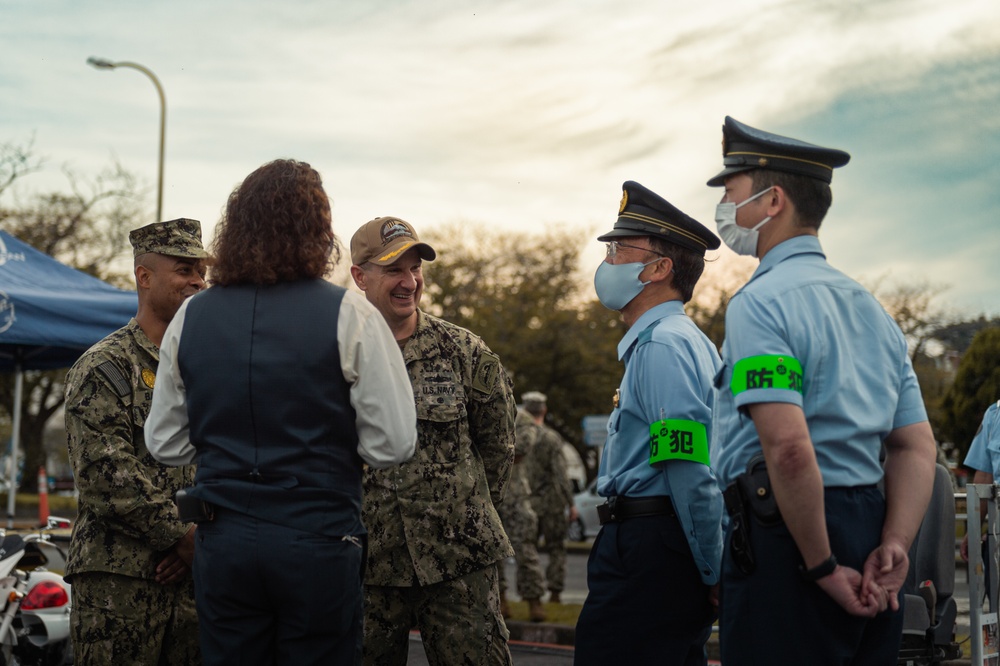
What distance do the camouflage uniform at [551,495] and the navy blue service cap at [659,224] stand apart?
8867 mm

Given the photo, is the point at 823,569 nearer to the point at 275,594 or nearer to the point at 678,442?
→ the point at 678,442

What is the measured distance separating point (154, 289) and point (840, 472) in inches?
113

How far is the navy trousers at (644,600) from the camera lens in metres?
3.60

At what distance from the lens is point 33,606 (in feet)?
21.1

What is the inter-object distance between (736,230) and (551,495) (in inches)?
404

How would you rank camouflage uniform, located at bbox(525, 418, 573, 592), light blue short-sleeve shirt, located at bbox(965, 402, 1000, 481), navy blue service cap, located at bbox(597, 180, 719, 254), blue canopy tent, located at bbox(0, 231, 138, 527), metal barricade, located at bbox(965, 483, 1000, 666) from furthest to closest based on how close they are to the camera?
camouflage uniform, located at bbox(525, 418, 573, 592), blue canopy tent, located at bbox(0, 231, 138, 527), light blue short-sleeve shirt, located at bbox(965, 402, 1000, 481), metal barricade, located at bbox(965, 483, 1000, 666), navy blue service cap, located at bbox(597, 180, 719, 254)

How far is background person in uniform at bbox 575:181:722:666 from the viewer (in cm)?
361

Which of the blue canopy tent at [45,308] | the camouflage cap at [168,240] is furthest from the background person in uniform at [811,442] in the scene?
the blue canopy tent at [45,308]

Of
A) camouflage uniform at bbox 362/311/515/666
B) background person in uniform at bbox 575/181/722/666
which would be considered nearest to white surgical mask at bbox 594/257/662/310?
background person in uniform at bbox 575/181/722/666

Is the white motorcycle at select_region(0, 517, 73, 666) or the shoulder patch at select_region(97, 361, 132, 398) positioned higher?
the shoulder patch at select_region(97, 361, 132, 398)

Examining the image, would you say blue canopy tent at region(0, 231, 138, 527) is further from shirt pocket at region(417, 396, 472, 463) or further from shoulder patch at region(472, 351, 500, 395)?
shirt pocket at region(417, 396, 472, 463)

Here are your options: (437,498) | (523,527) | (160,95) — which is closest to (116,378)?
(437,498)

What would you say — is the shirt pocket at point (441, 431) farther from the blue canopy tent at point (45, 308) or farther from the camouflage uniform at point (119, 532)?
the blue canopy tent at point (45, 308)

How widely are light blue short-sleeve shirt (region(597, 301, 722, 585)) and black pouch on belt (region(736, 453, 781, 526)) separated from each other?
66 cm
